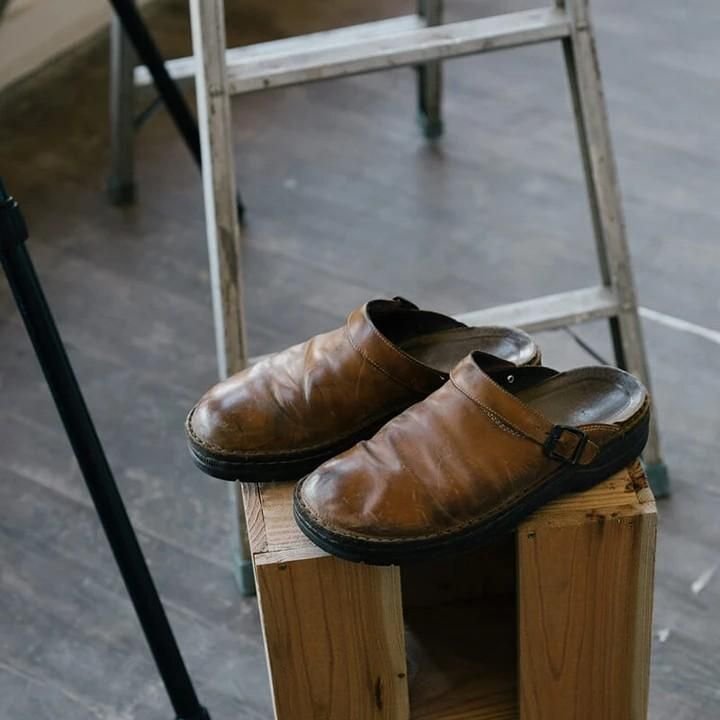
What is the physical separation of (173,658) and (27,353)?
0.81 meters

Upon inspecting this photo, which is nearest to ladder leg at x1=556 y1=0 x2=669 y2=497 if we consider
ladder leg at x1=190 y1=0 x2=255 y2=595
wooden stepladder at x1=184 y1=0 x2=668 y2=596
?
wooden stepladder at x1=184 y1=0 x2=668 y2=596

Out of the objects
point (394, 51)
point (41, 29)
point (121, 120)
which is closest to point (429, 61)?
point (394, 51)

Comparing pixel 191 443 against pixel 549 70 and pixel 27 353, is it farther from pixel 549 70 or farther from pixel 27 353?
pixel 549 70

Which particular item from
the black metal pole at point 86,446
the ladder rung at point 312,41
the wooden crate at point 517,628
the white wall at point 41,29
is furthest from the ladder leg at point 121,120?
the wooden crate at point 517,628

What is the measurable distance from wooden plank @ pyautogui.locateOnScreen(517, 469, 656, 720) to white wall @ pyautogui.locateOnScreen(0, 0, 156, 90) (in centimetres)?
186

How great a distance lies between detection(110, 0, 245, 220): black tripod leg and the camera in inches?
73.5

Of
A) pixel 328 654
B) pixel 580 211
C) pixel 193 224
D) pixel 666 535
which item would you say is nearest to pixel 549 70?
pixel 580 211

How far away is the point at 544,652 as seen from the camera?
1.08 metres

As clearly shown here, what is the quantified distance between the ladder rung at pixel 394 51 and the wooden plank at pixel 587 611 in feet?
1.91

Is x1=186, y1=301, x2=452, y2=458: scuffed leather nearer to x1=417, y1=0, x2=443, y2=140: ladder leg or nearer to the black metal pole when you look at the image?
the black metal pole

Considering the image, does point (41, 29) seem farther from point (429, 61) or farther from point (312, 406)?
point (312, 406)

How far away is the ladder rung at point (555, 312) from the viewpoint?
1.51 metres

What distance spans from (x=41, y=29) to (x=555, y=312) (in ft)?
5.01

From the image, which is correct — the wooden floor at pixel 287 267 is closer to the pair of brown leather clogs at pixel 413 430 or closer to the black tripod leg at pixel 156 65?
the black tripod leg at pixel 156 65
